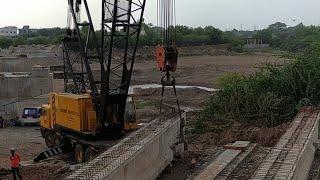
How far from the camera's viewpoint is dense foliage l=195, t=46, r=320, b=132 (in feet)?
65.9

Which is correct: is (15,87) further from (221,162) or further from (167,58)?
(221,162)

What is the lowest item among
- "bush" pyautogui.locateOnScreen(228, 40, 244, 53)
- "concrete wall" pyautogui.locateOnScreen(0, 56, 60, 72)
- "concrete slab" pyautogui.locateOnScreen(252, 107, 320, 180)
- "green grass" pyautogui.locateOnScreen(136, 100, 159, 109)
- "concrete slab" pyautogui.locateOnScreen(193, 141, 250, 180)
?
"green grass" pyautogui.locateOnScreen(136, 100, 159, 109)

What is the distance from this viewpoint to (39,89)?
1353 inches

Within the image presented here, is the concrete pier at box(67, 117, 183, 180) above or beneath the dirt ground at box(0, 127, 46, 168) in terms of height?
above

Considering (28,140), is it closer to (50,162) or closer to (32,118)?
(32,118)

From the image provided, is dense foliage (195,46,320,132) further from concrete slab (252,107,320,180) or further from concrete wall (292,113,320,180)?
concrete wall (292,113,320,180)

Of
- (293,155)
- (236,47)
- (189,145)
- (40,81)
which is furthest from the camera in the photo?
(236,47)

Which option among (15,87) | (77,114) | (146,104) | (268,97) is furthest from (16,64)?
(268,97)

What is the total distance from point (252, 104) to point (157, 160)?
321 inches

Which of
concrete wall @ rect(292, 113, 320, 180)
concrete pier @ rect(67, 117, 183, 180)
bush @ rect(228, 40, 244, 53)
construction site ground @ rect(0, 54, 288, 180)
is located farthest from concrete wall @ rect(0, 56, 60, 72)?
bush @ rect(228, 40, 244, 53)

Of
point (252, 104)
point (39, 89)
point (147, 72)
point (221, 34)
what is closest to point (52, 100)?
point (252, 104)

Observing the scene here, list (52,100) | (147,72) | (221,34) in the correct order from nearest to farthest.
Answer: (52,100)
(147,72)
(221,34)

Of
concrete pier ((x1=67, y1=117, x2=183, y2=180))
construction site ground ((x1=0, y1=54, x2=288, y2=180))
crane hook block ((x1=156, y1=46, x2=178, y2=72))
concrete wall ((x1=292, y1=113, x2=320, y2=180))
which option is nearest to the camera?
concrete pier ((x1=67, y1=117, x2=183, y2=180))

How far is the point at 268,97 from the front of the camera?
66.6ft
